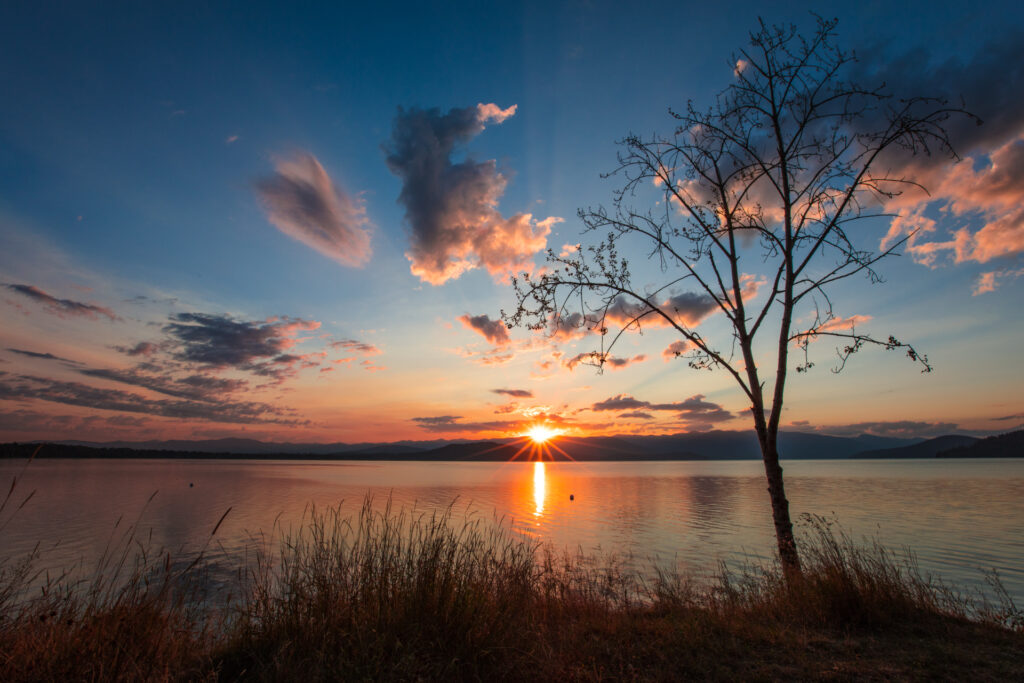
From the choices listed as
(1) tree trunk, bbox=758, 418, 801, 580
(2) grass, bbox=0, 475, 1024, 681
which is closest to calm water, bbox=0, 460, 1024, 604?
(2) grass, bbox=0, 475, 1024, 681

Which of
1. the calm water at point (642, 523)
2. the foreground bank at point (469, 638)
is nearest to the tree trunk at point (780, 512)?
the foreground bank at point (469, 638)

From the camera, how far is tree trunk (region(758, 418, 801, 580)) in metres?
8.46

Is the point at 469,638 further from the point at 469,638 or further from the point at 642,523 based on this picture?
the point at 642,523

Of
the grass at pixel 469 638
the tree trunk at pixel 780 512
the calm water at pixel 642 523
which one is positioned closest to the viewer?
the grass at pixel 469 638

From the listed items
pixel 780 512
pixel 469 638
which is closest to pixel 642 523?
pixel 780 512

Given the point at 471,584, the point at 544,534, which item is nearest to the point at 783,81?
the point at 471,584

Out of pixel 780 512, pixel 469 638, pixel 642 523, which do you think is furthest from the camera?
pixel 642 523

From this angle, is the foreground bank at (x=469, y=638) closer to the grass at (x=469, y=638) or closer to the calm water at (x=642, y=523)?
the grass at (x=469, y=638)

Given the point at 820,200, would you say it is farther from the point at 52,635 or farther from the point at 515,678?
the point at 52,635

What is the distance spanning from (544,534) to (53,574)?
66.2 feet

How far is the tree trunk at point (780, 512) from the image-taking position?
846cm

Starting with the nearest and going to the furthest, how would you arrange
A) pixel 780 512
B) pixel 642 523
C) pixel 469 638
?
pixel 469 638 < pixel 780 512 < pixel 642 523

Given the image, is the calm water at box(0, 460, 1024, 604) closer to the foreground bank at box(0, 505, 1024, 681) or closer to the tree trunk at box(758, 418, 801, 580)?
the foreground bank at box(0, 505, 1024, 681)

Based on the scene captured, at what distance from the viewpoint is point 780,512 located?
8.71 m
